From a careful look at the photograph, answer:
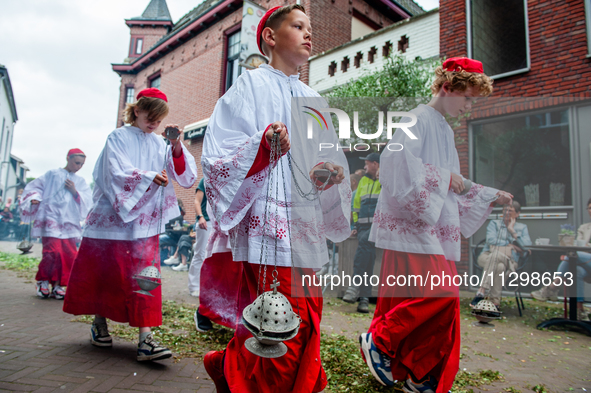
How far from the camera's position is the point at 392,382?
2.21 meters

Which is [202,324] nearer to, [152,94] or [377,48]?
[152,94]

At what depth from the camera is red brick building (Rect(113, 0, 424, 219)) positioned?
1132 centimetres

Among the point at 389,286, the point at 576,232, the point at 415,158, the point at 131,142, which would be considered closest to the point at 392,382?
the point at 389,286

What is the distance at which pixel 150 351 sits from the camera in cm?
256

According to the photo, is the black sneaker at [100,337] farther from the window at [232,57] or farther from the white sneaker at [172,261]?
the window at [232,57]

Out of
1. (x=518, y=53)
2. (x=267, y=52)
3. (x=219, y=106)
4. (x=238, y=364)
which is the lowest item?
(x=238, y=364)

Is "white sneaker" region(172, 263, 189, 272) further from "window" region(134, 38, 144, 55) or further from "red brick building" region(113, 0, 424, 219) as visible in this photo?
"window" region(134, 38, 144, 55)

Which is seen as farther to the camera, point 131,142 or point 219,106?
point 131,142

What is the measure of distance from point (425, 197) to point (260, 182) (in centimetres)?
100

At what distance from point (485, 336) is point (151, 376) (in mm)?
3310

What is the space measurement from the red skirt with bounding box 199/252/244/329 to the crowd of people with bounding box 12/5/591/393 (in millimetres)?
15

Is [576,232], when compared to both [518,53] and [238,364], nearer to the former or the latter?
[238,364]

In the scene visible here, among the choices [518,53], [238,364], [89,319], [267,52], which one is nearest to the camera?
[238,364]

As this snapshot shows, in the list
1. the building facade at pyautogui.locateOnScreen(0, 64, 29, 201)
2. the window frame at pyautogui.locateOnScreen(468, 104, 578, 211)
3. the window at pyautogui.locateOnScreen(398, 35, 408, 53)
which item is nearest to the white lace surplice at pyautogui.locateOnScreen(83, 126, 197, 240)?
the window frame at pyautogui.locateOnScreen(468, 104, 578, 211)
